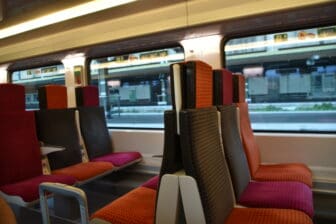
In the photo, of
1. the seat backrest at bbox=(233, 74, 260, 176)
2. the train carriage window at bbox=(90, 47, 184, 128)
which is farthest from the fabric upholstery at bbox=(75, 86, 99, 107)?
the seat backrest at bbox=(233, 74, 260, 176)

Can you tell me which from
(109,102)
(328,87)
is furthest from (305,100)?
(109,102)

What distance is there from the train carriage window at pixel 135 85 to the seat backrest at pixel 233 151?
6.25 ft

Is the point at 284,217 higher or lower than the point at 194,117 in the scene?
lower

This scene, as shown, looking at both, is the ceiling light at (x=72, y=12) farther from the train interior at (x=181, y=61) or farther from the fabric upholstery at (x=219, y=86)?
the fabric upholstery at (x=219, y=86)

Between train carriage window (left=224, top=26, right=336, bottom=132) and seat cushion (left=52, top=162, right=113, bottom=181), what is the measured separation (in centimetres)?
189

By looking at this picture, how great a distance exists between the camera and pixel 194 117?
4.72 ft

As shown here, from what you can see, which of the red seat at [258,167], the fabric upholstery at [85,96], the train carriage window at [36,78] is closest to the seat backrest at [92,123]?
the fabric upholstery at [85,96]

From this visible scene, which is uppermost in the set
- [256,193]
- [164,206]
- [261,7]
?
[261,7]

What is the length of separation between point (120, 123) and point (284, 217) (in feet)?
11.4

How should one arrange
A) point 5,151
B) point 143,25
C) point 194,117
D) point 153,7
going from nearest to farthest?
1. point 194,117
2. point 5,151
3. point 153,7
4. point 143,25

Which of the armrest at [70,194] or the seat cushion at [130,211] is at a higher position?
the armrest at [70,194]

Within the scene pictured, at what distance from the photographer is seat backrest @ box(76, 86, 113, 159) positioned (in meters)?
3.72

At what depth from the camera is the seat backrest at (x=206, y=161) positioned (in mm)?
1389

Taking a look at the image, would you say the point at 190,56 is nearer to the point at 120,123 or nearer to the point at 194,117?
the point at 120,123
